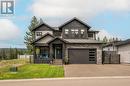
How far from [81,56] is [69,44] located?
2.79 metres

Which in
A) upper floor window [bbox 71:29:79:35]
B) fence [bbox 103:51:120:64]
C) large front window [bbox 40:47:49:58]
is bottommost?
fence [bbox 103:51:120:64]

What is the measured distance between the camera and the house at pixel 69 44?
49.8m

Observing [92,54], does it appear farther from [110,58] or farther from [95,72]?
[95,72]

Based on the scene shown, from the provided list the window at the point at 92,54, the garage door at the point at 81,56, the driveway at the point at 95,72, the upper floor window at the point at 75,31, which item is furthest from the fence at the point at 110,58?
the driveway at the point at 95,72

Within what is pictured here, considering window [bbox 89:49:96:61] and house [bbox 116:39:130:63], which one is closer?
window [bbox 89:49:96:61]

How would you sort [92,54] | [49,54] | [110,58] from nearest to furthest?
[92,54] < [49,54] < [110,58]

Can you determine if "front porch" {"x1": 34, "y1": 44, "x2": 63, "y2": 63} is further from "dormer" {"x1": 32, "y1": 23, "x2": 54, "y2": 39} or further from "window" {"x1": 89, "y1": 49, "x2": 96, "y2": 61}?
"window" {"x1": 89, "y1": 49, "x2": 96, "y2": 61}

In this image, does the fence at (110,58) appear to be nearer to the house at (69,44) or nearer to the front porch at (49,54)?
the house at (69,44)

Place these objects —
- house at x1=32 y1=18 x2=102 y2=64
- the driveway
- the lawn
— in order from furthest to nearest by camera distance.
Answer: house at x1=32 y1=18 x2=102 y2=64, the driveway, the lawn

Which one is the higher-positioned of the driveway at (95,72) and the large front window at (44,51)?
the large front window at (44,51)

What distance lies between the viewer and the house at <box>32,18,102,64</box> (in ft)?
163

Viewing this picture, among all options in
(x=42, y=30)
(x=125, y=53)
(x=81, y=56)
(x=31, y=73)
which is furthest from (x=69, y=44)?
(x=31, y=73)

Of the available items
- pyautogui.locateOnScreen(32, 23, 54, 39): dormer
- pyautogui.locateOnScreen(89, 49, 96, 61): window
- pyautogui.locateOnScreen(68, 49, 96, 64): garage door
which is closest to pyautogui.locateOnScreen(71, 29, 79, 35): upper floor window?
pyautogui.locateOnScreen(32, 23, 54, 39): dormer

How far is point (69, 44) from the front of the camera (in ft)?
163
